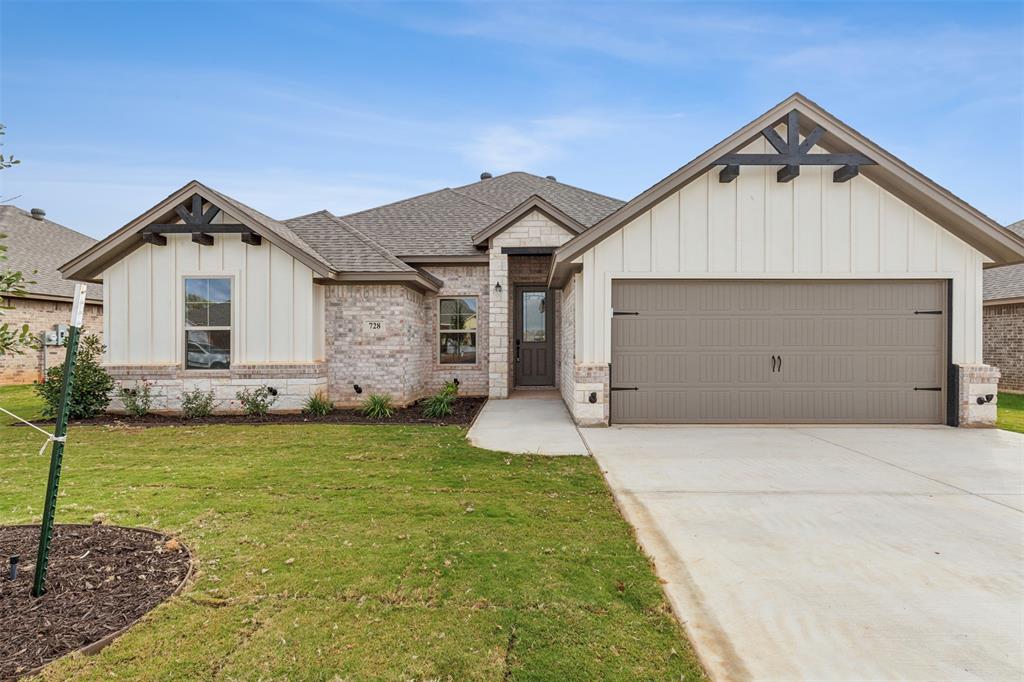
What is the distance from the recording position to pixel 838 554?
3.51 meters

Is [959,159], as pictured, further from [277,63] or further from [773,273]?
[277,63]

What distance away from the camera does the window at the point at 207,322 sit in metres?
10.1

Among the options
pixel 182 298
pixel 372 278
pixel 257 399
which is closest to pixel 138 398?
pixel 182 298

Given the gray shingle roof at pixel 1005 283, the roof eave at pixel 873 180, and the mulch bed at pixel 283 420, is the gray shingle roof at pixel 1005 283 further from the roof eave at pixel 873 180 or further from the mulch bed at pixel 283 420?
the mulch bed at pixel 283 420

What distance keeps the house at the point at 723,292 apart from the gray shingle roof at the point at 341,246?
0.73 metres

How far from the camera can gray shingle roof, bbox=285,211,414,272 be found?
1062cm

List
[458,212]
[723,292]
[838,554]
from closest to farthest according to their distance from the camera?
[838,554], [723,292], [458,212]

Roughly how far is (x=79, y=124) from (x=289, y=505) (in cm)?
1641

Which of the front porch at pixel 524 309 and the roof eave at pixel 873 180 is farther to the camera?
the front porch at pixel 524 309

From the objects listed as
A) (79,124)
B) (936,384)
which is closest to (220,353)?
(79,124)

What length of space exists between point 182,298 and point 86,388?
7.77 ft

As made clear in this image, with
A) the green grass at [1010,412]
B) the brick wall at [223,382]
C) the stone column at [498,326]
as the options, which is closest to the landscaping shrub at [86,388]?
the brick wall at [223,382]

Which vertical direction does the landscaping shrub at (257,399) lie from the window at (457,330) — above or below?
below

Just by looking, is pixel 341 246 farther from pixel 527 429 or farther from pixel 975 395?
pixel 975 395
